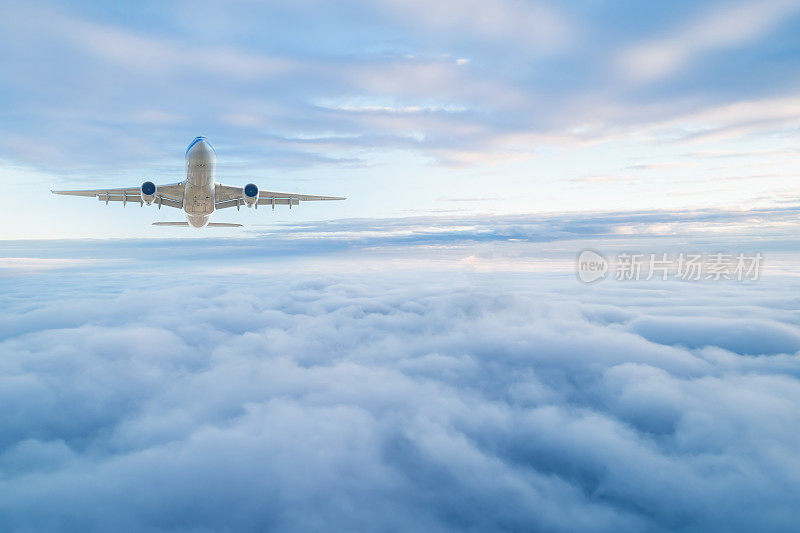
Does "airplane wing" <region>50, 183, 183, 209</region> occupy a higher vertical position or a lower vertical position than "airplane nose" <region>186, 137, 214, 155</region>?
lower

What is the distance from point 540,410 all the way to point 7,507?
20656 centimetres

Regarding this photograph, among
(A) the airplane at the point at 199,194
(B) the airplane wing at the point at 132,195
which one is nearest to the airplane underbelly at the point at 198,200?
(A) the airplane at the point at 199,194

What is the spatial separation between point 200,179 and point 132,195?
15.0 m

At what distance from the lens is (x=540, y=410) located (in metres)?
174

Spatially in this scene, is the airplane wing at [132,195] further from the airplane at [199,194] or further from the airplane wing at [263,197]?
the airplane wing at [263,197]

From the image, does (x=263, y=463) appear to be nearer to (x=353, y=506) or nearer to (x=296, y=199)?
(x=353, y=506)

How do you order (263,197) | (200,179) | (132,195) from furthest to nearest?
(263,197), (132,195), (200,179)

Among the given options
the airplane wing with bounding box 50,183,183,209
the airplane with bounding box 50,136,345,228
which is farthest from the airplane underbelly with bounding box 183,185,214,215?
the airplane wing with bounding box 50,183,183,209

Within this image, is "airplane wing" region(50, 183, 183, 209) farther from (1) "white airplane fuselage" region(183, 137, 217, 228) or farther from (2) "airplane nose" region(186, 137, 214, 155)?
(2) "airplane nose" region(186, 137, 214, 155)

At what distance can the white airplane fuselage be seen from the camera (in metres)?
31.1

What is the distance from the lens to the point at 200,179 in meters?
33.2

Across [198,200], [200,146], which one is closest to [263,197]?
[198,200]

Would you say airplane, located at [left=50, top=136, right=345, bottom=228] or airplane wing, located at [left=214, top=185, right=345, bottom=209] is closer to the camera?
airplane, located at [left=50, top=136, right=345, bottom=228]

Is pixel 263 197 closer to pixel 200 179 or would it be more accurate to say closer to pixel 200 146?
pixel 200 179
